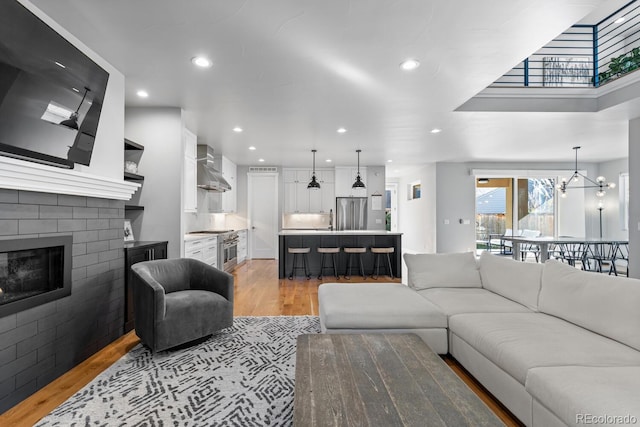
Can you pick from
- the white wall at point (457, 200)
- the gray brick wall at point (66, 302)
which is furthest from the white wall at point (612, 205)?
the gray brick wall at point (66, 302)

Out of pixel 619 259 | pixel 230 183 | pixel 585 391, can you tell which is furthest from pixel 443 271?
pixel 230 183

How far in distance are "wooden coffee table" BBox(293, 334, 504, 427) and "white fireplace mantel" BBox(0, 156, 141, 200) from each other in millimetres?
2030

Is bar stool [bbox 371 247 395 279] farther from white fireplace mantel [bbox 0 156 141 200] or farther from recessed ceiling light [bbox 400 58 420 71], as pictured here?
white fireplace mantel [bbox 0 156 141 200]

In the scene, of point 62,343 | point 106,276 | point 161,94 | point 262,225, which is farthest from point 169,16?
point 262,225

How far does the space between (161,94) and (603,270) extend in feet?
29.1

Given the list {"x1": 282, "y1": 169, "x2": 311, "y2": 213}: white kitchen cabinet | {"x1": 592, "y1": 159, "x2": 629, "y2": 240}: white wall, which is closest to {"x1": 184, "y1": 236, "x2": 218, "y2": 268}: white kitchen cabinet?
{"x1": 282, "y1": 169, "x2": 311, "y2": 213}: white kitchen cabinet

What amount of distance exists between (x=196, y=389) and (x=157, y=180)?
265 centimetres

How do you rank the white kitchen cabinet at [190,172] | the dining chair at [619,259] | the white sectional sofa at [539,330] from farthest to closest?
the dining chair at [619,259]
the white kitchen cabinet at [190,172]
the white sectional sofa at [539,330]

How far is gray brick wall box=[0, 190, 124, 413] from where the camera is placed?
2043 mm

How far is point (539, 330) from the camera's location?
212 centimetres

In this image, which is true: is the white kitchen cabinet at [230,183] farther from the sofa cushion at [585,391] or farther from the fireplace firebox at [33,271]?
the sofa cushion at [585,391]

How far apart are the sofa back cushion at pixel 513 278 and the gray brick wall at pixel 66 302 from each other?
3.73m

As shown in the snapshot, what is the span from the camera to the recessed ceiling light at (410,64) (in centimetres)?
289

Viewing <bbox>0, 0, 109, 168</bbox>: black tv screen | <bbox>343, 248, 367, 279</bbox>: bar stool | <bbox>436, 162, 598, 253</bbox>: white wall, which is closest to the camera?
<bbox>0, 0, 109, 168</bbox>: black tv screen
